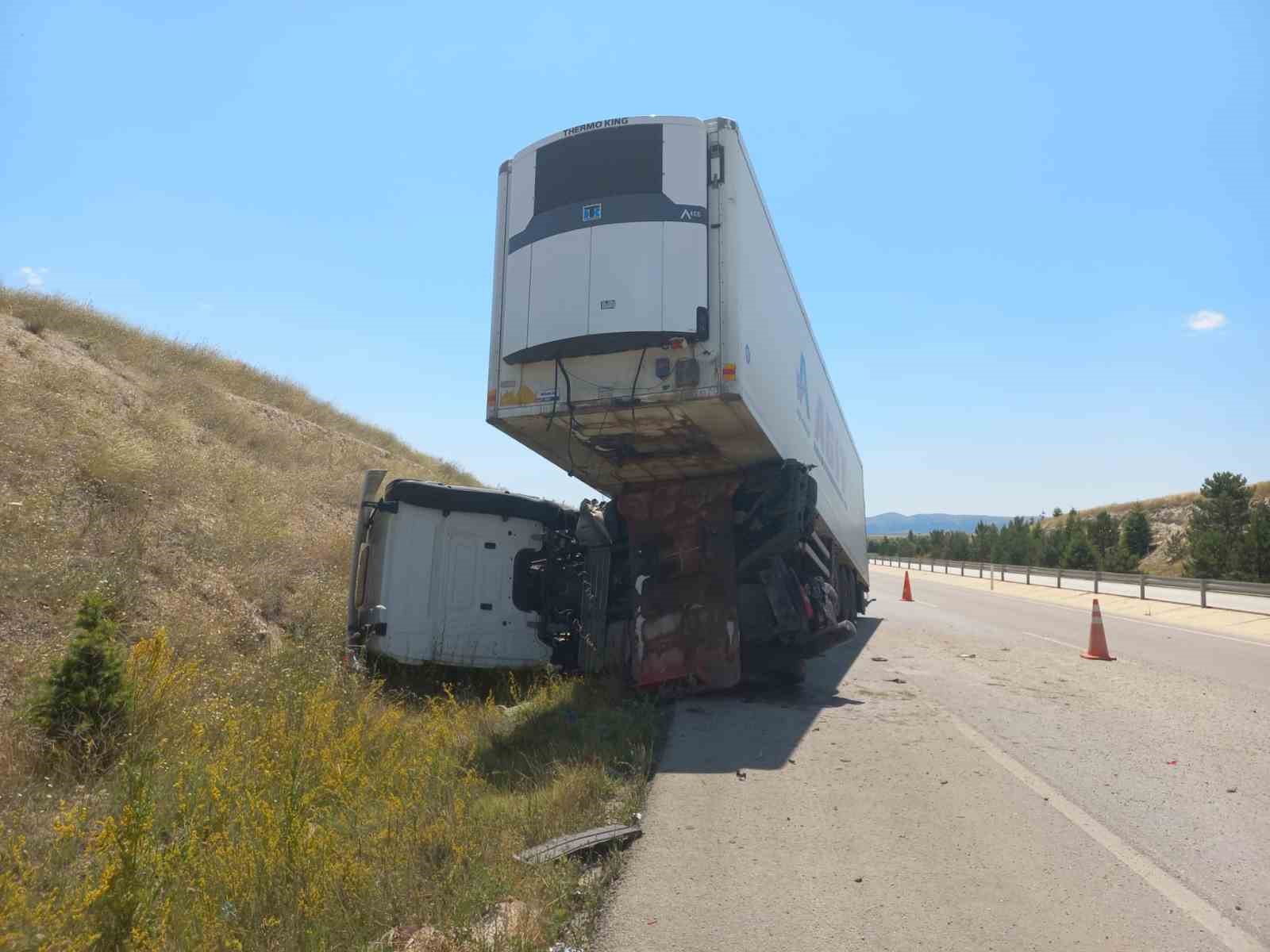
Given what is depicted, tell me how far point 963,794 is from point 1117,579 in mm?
26926

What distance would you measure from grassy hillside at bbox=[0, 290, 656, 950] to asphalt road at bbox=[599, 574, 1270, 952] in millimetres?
546

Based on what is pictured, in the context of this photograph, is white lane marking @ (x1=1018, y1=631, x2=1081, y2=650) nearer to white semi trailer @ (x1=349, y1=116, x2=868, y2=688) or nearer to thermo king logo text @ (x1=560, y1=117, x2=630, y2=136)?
white semi trailer @ (x1=349, y1=116, x2=868, y2=688)

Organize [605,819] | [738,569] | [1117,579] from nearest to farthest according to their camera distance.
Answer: [605,819], [738,569], [1117,579]

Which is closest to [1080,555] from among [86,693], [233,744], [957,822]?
[957,822]

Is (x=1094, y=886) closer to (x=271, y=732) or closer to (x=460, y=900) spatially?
(x=460, y=900)

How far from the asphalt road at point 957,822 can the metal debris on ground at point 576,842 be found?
0.36 ft

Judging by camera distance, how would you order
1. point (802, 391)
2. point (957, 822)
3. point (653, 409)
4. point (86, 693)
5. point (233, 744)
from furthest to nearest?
point (802, 391), point (653, 409), point (86, 693), point (233, 744), point (957, 822)

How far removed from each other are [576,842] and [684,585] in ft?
12.8

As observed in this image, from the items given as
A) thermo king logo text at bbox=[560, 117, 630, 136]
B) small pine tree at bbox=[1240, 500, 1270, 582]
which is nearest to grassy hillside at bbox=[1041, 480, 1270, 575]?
small pine tree at bbox=[1240, 500, 1270, 582]

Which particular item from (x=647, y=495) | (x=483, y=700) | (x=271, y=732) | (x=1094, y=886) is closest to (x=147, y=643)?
(x=271, y=732)

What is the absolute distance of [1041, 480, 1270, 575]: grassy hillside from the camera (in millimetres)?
52688

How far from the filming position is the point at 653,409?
22.5 feet

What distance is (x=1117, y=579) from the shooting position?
91.2ft

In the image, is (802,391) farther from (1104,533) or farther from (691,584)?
(1104,533)
